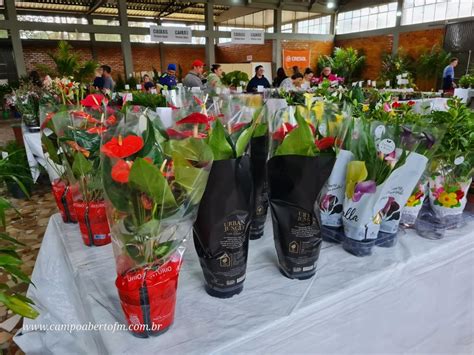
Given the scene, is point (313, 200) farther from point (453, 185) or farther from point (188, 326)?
point (453, 185)

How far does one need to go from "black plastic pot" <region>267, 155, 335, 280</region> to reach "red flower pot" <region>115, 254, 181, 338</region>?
232mm

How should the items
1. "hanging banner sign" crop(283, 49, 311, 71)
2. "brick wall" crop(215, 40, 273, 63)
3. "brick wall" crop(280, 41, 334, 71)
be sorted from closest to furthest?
"hanging banner sign" crop(283, 49, 311, 71) < "brick wall" crop(215, 40, 273, 63) < "brick wall" crop(280, 41, 334, 71)

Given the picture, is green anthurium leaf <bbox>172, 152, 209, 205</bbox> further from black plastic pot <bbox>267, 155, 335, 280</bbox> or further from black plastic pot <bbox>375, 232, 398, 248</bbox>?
black plastic pot <bbox>375, 232, 398, 248</bbox>

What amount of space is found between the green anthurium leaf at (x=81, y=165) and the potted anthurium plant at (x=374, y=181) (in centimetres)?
64

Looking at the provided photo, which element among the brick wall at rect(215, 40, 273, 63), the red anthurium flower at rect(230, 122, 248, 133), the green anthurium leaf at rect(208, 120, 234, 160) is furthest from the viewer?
the brick wall at rect(215, 40, 273, 63)

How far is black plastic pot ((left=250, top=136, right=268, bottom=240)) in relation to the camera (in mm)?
829

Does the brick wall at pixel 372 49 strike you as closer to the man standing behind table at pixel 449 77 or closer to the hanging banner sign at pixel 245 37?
the man standing behind table at pixel 449 77

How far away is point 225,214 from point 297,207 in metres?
0.15

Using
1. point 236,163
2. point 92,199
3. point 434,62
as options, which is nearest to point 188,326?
point 236,163

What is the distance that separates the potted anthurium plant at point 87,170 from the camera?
2.71 ft

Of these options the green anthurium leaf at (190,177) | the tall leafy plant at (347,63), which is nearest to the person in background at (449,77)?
the tall leafy plant at (347,63)

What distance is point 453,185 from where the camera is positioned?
0.92 meters

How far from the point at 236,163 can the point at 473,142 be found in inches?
27.9

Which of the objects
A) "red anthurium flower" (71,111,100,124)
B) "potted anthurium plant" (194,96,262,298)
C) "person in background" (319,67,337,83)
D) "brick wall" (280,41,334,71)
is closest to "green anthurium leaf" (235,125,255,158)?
"potted anthurium plant" (194,96,262,298)
